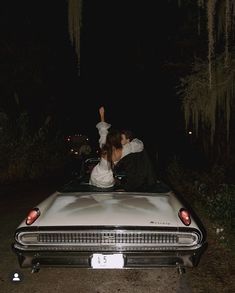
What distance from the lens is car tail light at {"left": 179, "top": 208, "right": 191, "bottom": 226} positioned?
4.64 metres

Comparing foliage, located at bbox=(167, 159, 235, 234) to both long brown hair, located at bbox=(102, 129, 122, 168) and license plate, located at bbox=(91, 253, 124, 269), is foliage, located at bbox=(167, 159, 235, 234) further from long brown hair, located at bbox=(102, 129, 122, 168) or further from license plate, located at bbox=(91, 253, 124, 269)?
license plate, located at bbox=(91, 253, 124, 269)

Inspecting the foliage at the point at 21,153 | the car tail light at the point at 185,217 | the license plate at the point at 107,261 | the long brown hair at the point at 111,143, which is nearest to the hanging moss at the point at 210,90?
the long brown hair at the point at 111,143

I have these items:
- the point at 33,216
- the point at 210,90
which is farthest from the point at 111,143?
the point at 210,90

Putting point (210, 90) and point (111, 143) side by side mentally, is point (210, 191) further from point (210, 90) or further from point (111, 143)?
point (111, 143)

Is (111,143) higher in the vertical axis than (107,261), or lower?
higher

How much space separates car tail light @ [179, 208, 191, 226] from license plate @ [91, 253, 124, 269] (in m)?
0.74

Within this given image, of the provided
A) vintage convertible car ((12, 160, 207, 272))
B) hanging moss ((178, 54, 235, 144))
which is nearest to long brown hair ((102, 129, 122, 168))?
vintage convertible car ((12, 160, 207, 272))

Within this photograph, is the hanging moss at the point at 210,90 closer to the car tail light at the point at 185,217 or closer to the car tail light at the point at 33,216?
the car tail light at the point at 185,217

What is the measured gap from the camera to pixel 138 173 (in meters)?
6.05

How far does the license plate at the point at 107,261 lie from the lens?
14.5 ft

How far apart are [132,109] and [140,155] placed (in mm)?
28380

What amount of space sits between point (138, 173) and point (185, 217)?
1434 mm

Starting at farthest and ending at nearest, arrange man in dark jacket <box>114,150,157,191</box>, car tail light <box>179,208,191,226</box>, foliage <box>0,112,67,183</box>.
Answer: foliage <box>0,112,67,183</box> < man in dark jacket <box>114,150,157,191</box> < car tail light <box>179,208,191,226</box>

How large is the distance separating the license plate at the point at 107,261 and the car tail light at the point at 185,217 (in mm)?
738
